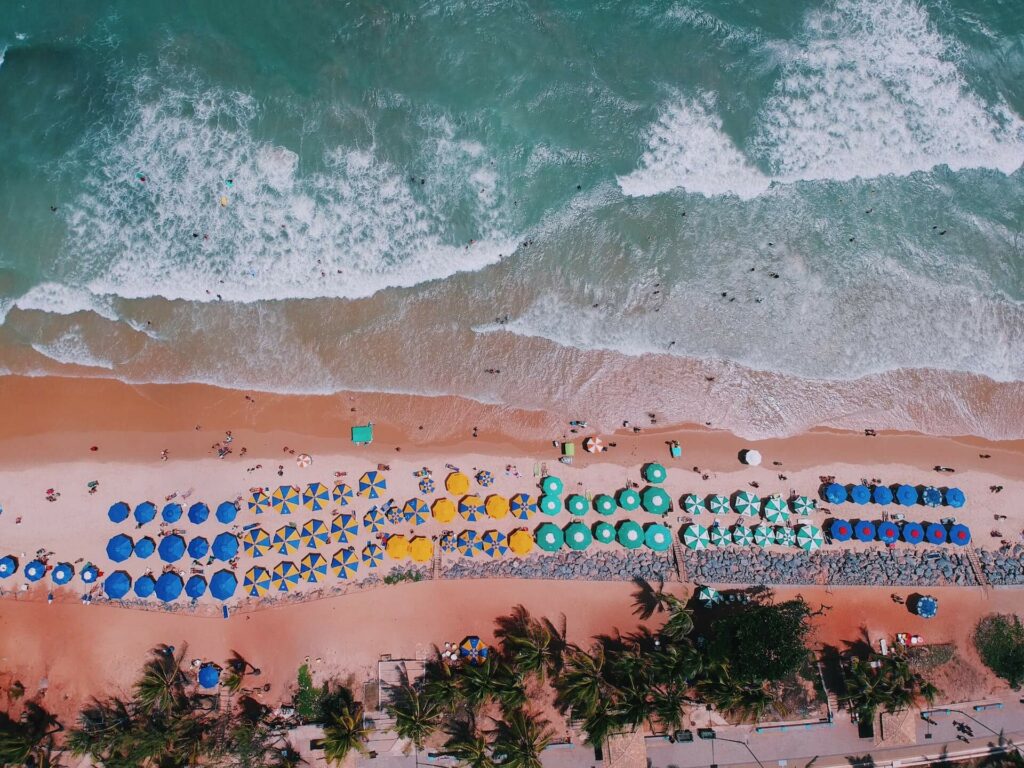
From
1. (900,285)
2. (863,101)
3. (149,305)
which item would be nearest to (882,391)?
(900,285)

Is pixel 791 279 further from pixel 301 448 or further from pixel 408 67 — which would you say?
pixel 301 448

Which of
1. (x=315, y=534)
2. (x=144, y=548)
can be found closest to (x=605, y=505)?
(x=315, y=534)

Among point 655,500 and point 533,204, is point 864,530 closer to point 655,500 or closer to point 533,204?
point 655,500

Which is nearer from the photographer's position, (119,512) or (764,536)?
(119,512)

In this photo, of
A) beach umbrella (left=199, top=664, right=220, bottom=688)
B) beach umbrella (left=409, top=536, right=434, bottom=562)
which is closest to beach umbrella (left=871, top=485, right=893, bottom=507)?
beach umbrella (left=409, top=536, right=434, bottom=562)

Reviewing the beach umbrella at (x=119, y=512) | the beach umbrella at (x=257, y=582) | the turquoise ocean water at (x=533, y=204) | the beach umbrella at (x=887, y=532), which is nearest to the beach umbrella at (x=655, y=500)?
the turquoise ocean water at (x=533, y=204)

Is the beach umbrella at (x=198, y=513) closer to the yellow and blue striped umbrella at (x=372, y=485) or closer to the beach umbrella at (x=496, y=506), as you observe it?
the yellow and blue striped umbrella at (x=372, y=485)
